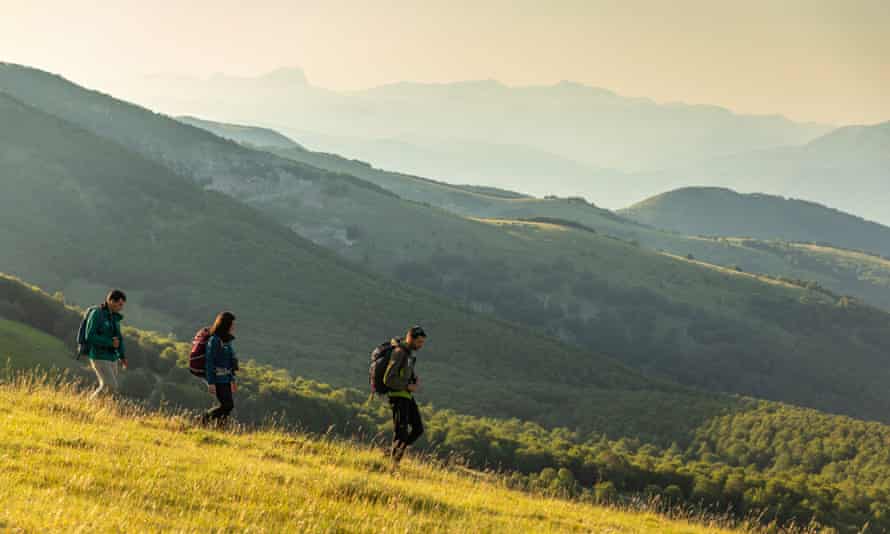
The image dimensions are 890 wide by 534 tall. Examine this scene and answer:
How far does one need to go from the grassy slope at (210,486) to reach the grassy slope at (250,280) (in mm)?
62752

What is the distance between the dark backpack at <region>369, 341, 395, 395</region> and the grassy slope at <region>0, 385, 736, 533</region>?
155 centimetres

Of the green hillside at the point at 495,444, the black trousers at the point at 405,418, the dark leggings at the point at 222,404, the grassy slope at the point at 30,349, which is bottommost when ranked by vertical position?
the green hillside at the point at 495,444

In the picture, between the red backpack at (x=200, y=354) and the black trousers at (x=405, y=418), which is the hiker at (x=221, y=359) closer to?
the red backpack at (x=200, y=354)

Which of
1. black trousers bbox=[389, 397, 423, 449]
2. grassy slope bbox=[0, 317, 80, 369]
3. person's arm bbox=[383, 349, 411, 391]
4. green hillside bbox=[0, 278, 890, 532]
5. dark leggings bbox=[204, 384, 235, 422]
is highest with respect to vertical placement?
person's arm bbox=[383, 349, 411, 391]

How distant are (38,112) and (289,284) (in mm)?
63808

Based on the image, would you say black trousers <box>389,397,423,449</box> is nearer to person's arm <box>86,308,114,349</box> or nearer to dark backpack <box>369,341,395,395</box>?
dark backpack <box>369,341,395,395</box>

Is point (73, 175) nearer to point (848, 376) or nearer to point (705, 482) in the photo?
point (705, 482)

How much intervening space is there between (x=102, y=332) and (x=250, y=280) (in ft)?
326

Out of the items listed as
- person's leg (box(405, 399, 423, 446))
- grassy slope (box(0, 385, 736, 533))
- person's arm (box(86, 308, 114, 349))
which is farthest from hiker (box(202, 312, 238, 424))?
person's leg (box(405, 399, 423, 446))

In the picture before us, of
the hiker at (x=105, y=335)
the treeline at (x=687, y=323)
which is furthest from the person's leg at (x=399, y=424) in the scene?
the treeline at (x=687, y=323)

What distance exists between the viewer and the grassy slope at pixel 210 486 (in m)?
9.18

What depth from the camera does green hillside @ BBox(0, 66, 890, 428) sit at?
10869cm

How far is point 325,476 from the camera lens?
13.6 m

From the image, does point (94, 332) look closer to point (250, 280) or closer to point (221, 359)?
point (221, 359)
